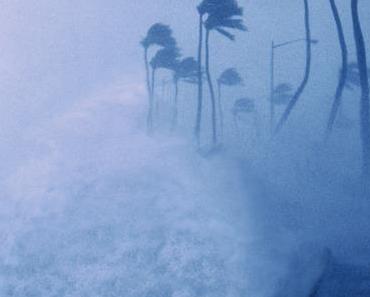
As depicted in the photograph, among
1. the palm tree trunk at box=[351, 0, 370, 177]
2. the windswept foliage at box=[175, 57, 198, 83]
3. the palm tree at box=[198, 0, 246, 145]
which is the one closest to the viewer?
the palm tree trunk at box=[351, 0, 370, 177]

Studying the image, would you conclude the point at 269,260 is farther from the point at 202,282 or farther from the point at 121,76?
the point at 121,76

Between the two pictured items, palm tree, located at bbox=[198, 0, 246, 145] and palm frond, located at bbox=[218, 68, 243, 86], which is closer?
palm tree, located at bbox=[198, 0, 246, 145]

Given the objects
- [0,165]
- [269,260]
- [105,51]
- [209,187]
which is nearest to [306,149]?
[209,187]

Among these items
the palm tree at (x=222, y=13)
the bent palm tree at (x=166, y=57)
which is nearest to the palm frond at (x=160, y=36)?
the bent palm tree at (x=166, y=57)

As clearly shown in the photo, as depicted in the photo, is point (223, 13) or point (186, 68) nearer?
point (223, 13)

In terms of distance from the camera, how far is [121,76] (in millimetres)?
76562

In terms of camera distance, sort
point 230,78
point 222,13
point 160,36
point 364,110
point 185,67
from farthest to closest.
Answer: point 230,78 < point 185,67 < point 160,36 < point 222,13 < point 364,110

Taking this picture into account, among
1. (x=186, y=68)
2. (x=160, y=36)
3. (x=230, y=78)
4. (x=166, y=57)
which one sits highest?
(x=160, y=36)

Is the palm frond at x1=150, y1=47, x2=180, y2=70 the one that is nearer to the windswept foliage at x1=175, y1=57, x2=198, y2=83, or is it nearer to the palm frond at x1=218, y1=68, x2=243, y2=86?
the windswept foliage at x1=175, y1=57, x2=198, y2=83

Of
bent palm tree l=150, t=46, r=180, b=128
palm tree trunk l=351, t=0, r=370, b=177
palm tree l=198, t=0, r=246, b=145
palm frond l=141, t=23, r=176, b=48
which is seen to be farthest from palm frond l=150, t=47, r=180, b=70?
palm tree trunk l=351, t=0, r=370, b=177

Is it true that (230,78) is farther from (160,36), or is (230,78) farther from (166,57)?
(160,36)

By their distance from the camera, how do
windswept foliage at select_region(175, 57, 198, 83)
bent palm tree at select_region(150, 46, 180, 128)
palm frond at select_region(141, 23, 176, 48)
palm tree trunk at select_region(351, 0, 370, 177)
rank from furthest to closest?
1. windswept foliage at select_region(175, 57, 198, 83)
2. bent palm tree at select_region(150, 46, 180, 128)
3. palm frond at select_region(141, 23, 176, 48)
4. palm tree trunk at select_region(351, 0, 370, 177)

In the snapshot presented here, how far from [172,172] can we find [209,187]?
9.82 ft

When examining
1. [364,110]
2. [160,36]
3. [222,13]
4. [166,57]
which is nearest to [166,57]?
[166,57]
